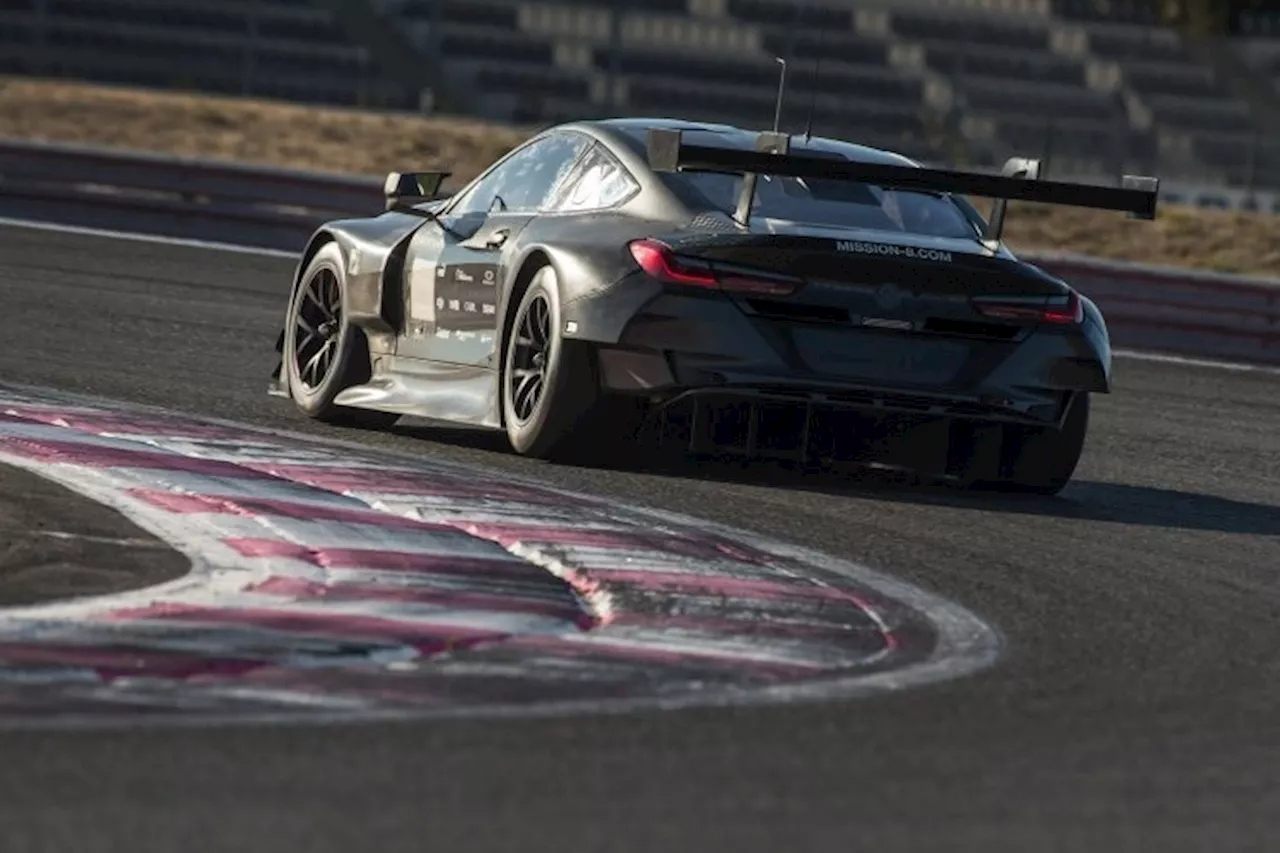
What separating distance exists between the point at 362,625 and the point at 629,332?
3.30 meters

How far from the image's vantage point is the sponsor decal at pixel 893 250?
9719 millimetres

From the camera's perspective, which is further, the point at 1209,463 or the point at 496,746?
the point at 1209,463

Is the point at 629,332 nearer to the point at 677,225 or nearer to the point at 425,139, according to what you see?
the point at 677,225

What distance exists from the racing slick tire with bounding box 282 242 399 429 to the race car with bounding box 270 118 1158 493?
1.16 feet

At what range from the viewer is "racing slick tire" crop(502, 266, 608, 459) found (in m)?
9.77

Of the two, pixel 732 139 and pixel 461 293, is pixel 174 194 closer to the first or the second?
pixel 461 293

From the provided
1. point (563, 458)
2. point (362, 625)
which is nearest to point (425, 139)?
point (563, 458)

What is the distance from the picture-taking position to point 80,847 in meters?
4.25

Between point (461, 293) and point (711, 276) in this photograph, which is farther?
point (461, 293)

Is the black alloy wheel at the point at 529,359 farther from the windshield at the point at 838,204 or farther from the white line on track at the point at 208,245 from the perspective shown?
the white line on track at the point at 208,245

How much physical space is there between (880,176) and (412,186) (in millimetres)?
2073

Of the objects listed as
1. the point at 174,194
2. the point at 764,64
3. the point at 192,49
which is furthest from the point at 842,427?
the point at 764,64

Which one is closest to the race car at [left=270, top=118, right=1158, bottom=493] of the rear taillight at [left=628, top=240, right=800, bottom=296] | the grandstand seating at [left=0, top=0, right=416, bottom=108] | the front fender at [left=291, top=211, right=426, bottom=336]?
the rear taillight at [left=628, top=240, right=800, bottom=296]

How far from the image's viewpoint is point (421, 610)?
6707mm
